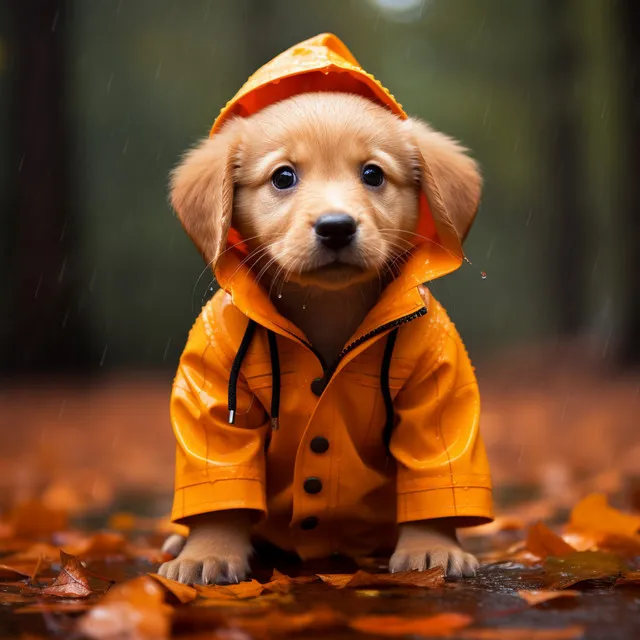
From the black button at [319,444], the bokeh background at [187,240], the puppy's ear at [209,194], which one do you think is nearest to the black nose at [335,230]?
the puppy's ear at [209,194]

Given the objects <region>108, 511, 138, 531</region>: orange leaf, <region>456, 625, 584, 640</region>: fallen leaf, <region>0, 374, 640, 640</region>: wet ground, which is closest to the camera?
<region>456, 625, 584, 640</region>: fallen leaf

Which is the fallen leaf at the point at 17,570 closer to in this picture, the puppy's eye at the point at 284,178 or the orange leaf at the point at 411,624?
the orange leaf at the point at 411,624

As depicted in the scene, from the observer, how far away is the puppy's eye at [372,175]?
9.51 feet

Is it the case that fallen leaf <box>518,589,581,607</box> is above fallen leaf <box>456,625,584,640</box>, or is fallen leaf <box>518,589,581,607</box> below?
above

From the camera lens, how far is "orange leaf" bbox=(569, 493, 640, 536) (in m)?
3.10

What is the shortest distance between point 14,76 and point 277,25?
6086mm

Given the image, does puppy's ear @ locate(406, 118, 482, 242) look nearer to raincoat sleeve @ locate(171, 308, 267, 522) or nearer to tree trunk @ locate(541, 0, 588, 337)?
raincoat sleeve @ locate(171, 308, 267, 522)

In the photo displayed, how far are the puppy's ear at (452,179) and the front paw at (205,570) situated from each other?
120cm

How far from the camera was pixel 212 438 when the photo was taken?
2.77 meters

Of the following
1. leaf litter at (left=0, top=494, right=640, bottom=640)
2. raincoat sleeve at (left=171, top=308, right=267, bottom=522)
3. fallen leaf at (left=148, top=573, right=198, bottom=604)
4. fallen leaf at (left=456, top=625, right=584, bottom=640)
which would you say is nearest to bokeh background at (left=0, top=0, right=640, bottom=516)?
leaf litter at (left=0, top=494, right=640, bottom=640)

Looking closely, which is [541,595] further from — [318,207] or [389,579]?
[318,207]

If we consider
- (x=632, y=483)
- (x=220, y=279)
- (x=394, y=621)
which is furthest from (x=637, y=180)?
(x=394, y=621)

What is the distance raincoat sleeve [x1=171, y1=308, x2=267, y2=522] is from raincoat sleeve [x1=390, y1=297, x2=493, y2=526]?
42 cm

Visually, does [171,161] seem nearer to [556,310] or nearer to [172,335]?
[172,335]
